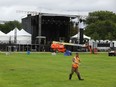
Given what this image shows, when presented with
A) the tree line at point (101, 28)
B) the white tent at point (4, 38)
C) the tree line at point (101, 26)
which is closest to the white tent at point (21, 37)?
the white tent at point (4, 38)

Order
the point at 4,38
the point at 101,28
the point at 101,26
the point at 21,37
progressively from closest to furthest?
the point at 21,37 → the point at 4,38 → the point at 101,28 → the point at 101,26

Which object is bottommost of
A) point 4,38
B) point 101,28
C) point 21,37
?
point 4,38

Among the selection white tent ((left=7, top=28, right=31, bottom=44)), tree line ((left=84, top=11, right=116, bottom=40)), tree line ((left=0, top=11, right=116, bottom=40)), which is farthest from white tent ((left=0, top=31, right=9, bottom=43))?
tree line ((left=84, top=11, right=116, bottom=40))

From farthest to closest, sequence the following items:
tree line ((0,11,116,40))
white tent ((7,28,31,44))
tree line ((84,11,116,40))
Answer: tree line ((0,11,116,40)), tree line ((84,11,116,40)), white tent ((7,28,31,44))

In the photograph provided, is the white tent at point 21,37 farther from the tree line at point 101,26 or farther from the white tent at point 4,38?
the tree line at point 101,26

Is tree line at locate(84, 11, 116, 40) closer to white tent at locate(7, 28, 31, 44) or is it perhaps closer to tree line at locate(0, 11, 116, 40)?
tree line at locate(0, 11, 116, 40)

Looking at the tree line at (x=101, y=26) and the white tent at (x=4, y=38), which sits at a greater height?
the tree line at (x=101, y=26)

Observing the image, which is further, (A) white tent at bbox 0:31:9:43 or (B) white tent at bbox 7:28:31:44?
(A) white tent at bbox 0:31:9:43

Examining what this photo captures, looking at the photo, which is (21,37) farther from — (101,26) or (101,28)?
(101,26)

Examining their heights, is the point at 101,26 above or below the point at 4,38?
above

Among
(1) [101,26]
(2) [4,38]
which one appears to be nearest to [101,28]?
(1) [101,26]

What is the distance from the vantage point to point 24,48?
9925 centimetres

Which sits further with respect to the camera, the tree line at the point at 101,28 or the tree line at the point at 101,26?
the tree line at the point at 101,26

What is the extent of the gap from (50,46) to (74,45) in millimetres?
6486
